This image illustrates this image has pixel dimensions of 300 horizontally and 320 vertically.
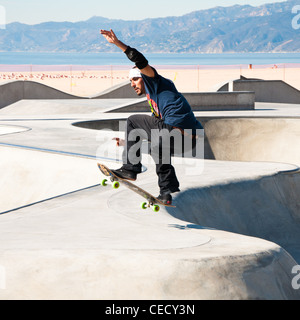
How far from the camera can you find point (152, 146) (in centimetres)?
711

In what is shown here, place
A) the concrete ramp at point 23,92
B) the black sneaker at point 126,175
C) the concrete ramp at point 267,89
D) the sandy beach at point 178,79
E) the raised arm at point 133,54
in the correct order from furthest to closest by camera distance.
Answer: the sandy beach at point 178,79 → the concrete ramp at point 267,89 → the concrete ramp at point 23,92 → the black sneaker at point 126,175 → the raised arm at point 133,54

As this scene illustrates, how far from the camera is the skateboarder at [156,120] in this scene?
664cm

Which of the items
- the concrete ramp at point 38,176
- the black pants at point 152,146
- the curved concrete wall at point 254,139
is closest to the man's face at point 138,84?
the black pants at point 152,146

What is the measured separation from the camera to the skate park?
519cm

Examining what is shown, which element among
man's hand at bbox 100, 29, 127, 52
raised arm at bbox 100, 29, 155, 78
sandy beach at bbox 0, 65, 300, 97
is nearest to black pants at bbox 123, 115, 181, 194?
raised arm at bbox 100, 29, 155, 78

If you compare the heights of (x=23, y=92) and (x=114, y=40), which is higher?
(x=114, y=40)

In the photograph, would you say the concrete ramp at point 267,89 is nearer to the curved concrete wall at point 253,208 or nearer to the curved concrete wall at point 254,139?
the curved concrete wall at point 254,139

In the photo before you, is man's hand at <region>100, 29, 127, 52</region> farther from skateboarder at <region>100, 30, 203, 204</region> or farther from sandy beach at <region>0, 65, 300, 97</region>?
sandy beach at <region>0, 65, 300, 97</region>

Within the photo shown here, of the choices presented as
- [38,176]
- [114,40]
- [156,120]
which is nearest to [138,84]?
[156,120]

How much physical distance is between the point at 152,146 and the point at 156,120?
0.32 meters

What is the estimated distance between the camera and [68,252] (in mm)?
5480

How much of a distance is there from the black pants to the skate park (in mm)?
479

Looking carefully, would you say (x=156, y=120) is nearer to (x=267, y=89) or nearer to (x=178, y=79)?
(x=267, y=89)
